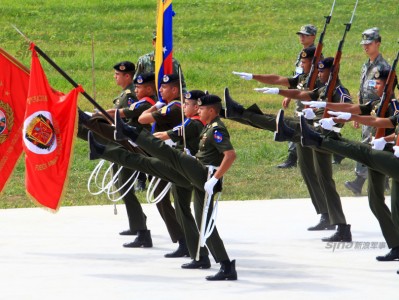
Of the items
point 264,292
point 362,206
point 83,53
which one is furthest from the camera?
point 83,53

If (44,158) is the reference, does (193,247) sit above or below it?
below

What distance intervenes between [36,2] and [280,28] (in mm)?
6407

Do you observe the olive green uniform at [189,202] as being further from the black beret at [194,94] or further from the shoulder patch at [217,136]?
the shoulder patch at [217,136]

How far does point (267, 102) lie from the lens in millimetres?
23984

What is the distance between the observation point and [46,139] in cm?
1192

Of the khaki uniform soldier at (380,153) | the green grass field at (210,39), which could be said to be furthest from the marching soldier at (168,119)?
the green grass field at (210,39)

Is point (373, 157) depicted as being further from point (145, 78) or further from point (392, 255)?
point (145, 78)

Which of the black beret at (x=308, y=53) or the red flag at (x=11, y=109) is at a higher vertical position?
the black beret at (x=308, y=53)

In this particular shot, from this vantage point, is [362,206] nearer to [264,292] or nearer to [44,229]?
[44,229]

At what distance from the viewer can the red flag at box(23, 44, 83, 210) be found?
468 inches

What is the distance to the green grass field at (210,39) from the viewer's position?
2408 centimetres

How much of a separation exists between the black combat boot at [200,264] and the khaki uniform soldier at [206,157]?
0.47 m

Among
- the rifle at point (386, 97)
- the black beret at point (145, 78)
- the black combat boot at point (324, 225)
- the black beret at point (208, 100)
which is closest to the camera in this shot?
the black beret at point (208, 100)

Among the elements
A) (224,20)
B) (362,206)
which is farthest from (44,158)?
(224,20)
